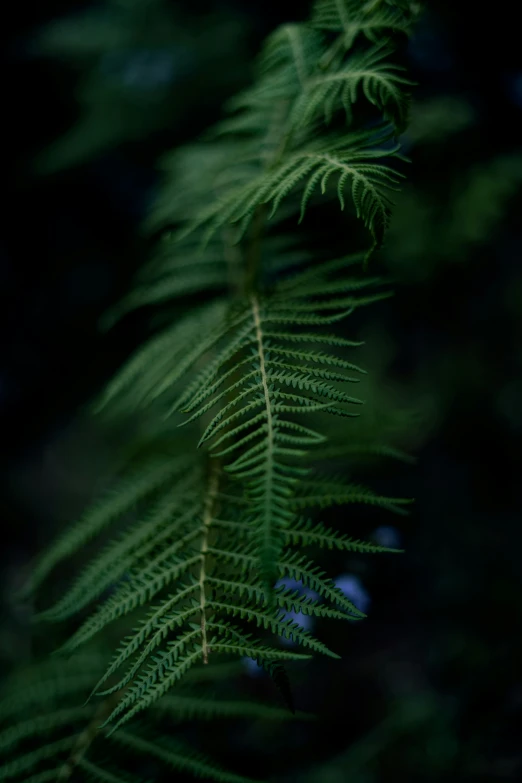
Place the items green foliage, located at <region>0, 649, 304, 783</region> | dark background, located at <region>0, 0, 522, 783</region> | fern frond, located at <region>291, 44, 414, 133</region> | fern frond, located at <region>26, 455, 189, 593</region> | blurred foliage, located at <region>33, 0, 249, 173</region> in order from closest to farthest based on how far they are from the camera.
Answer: fern frond, located at <region>291, 44, 414, 133</region> → green foliage, located at <region>0, 649, 304, 783</region> → fern frond, located at <region>26, 455, 189, 593</region> → dark background, located at <region>0, 0, 522, 783</region> → blurred foliage, located at <region>33, 0, 249, 173</region>

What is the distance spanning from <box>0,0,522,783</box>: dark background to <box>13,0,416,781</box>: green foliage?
29.6 inches

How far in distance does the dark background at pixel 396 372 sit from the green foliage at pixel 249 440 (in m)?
0.75

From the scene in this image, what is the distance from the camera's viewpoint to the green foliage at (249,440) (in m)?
0.80

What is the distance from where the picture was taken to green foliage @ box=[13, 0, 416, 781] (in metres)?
0.80

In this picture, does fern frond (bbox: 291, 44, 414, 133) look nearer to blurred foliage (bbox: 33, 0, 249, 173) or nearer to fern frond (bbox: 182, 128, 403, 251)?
fern frond (bbox: 182, 128, 403, 251)

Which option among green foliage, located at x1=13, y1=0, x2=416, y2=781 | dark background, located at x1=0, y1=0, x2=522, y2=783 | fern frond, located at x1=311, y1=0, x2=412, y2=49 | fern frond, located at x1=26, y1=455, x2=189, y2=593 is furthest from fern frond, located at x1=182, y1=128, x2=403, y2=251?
dark background, located at x1=0, y1=0, x2=522, y2=783

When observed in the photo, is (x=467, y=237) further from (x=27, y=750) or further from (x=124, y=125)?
(x=27, y=750)

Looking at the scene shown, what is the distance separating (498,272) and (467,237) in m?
1.24

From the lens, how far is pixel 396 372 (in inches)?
Answer: 132

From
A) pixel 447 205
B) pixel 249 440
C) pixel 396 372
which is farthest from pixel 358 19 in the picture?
pixel 396 372

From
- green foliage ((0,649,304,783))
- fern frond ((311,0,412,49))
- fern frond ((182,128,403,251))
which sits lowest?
green foliage ((0,649,304,783))

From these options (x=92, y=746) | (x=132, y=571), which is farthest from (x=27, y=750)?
(x=132, y=571)

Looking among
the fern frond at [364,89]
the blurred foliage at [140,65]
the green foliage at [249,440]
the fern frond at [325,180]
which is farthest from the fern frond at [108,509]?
the blurred foliage at [140,65]

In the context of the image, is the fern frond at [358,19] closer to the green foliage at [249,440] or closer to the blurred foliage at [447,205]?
the green foliage at [249,440]
